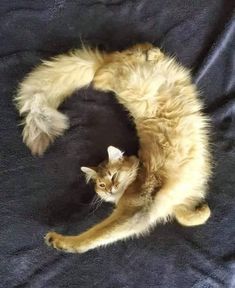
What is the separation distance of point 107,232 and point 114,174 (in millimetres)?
195

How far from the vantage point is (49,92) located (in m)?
1.67

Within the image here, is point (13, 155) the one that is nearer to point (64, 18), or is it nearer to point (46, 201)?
point (46, 201)

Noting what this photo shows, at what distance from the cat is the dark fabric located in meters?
0.06

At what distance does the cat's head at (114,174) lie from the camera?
1.54m

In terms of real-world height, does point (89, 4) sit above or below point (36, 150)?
above

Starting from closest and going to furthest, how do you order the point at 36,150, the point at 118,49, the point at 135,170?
the point at 135,170, the point at 36,150, the point at 118,49

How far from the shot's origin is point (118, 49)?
1.83 metres

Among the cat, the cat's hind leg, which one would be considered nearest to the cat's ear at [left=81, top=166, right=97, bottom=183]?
the cat

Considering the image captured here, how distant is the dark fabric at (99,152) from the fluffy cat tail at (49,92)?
2.2 inches

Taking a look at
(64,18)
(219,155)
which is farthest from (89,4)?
(219,155)

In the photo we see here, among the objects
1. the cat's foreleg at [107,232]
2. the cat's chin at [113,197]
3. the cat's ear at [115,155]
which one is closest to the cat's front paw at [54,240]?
the cat's foreleg at [107,232]

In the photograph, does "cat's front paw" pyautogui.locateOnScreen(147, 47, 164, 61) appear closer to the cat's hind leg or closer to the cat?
the cat

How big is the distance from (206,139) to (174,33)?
1.52 feet

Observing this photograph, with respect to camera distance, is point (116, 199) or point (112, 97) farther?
point (112, 97)
